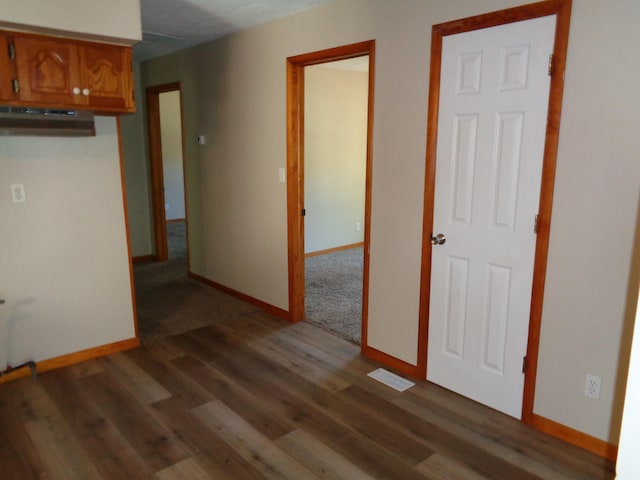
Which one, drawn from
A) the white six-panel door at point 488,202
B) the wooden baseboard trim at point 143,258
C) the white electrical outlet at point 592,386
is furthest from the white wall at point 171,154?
the white electrical outlet at point 592,386

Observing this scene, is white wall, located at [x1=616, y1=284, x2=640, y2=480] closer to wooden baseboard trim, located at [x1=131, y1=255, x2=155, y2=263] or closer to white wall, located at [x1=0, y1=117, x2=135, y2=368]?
white wall, located at [x1=0, y1=117, x2=135, y2=368]

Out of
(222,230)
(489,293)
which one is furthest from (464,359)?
(222,230)

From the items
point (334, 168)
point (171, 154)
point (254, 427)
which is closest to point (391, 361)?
point (254, 427)

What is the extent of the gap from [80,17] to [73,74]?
33cm

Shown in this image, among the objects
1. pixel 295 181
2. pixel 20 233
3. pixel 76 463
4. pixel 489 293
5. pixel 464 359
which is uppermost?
pixel 295 181

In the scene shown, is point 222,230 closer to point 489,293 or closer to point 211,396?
point 211,396

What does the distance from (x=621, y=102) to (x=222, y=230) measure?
361 centimetres

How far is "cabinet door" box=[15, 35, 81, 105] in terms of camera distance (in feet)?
8.34

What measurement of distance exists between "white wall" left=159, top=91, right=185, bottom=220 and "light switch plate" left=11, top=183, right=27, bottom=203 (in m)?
5.91

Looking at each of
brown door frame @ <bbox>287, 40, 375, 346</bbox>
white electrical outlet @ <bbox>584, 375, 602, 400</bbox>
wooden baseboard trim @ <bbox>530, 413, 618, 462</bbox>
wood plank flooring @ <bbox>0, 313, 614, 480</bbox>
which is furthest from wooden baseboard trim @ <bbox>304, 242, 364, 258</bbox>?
white electrical outlet @ <bbox>584, 375, 602, 400</bbox>

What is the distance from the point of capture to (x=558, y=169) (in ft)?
7.23

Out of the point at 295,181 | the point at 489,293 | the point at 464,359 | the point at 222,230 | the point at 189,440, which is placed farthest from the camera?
the point at 222,230

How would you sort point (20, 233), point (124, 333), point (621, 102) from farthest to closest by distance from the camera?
point (124, 333), point (20, 233), point (621, 102)

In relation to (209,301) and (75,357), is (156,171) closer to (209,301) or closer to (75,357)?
(209,301)
